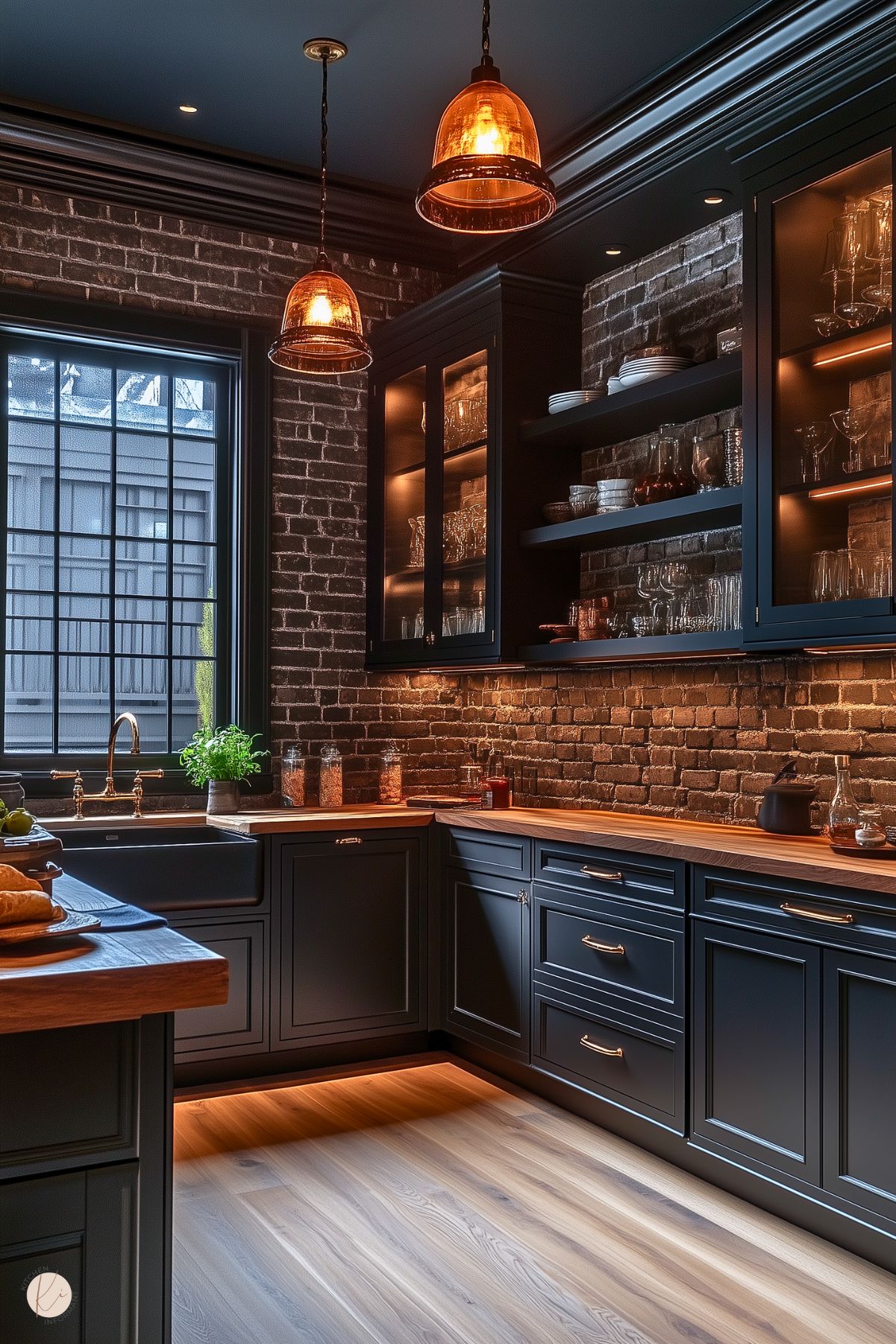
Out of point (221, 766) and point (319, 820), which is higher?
point (221, 766)

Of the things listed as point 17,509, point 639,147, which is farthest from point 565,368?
point 17,509

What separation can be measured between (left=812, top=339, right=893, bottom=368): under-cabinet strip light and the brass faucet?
270 centimetres

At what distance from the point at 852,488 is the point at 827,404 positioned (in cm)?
25

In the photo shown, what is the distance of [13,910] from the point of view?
5.81 ft

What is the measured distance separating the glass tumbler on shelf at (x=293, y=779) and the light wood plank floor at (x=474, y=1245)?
1313 mm

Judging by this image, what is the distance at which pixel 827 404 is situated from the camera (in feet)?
10.2

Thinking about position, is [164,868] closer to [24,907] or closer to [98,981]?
[24,907]

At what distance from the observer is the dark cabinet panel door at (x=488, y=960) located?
13.0ft

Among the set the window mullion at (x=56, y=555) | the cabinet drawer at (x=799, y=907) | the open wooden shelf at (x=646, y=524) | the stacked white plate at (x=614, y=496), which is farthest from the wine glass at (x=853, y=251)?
the window mullion at (x=56, y=555)

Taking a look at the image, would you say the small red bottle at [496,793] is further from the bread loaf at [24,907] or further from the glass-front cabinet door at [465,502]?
the bread loaf at [24,907]

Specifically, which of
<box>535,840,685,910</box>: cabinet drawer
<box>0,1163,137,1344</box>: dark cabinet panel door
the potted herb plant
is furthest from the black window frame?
<box>0,1163,137,1344</box>: dark cabinet panel door

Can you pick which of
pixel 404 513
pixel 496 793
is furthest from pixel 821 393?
pixel 404 513

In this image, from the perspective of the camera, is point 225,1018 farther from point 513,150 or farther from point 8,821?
point 513,150

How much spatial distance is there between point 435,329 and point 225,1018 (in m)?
2.75
